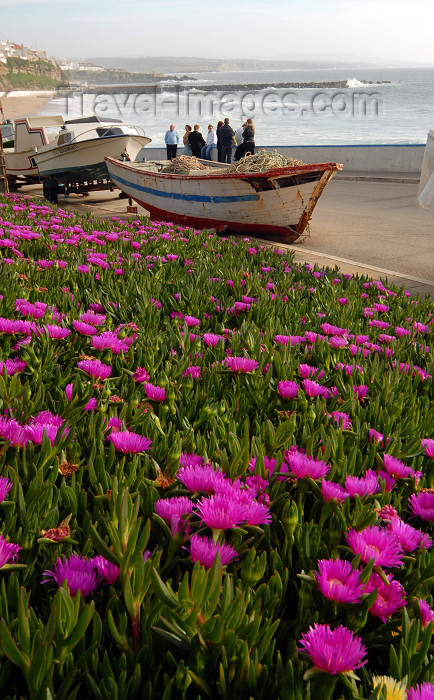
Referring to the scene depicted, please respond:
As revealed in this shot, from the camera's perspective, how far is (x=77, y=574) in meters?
0.74

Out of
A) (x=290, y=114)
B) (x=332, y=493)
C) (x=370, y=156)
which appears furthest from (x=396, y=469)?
(x=290, y=114)

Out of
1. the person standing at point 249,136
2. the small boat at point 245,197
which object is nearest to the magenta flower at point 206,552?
the small boat at point 245,197

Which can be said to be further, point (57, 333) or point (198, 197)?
point (198, 197)

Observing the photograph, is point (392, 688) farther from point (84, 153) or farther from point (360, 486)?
point (84, 153)

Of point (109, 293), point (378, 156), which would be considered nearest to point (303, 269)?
point (109, 293)

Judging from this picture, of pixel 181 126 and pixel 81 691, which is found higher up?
pixel 181 126

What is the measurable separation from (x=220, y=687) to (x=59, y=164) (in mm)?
15374

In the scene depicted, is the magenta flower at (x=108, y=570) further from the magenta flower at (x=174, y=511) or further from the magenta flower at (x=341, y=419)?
the magenta flower at (x=341, y=419)

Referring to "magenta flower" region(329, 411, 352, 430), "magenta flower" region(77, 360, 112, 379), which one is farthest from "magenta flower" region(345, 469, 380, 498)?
"magenta flower" region(77, 360, 112, 379)

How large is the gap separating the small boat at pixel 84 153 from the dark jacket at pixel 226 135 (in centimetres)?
242

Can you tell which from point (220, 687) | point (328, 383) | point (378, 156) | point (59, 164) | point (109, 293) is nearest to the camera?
point (220, 687)

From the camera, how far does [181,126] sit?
5709 centimetres

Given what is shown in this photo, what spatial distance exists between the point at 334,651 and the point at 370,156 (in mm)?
21146

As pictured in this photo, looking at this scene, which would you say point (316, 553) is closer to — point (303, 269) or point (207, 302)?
point (207, 302)
